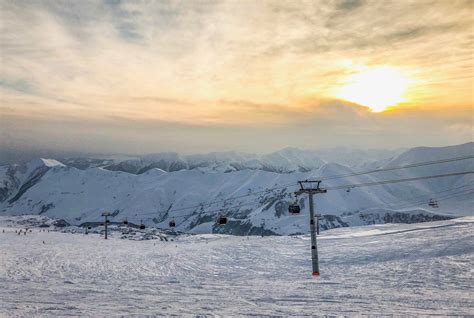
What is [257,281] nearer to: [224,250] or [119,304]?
[119,304]

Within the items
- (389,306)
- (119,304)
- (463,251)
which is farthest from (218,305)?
(463,251)

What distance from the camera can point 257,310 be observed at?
1608 centimetres

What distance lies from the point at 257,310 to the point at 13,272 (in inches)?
839

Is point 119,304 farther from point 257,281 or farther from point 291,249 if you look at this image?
point 291,249

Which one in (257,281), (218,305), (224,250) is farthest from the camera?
(224,250)

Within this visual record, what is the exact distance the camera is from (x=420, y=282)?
22.5 meters

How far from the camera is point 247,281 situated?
2558cm

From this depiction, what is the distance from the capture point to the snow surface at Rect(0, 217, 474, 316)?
16.5 m

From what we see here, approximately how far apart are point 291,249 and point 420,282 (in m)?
23.6

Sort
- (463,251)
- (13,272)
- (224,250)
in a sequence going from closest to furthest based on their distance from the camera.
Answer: (13,272) < (463,251) < (224,250)

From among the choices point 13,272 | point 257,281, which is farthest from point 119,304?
point 13,272

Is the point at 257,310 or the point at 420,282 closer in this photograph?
the point at 257,310

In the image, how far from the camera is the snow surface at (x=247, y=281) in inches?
648

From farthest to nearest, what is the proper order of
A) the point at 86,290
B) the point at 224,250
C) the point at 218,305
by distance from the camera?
the point at 224,250, the point at 86,290, the point at 218,305
